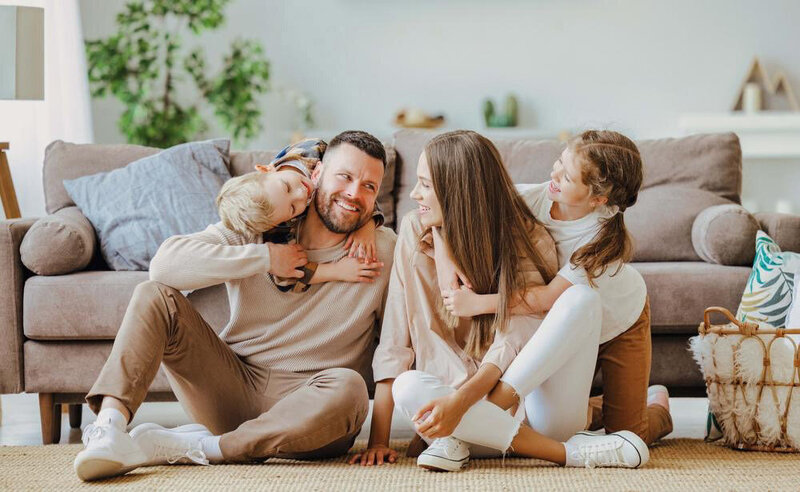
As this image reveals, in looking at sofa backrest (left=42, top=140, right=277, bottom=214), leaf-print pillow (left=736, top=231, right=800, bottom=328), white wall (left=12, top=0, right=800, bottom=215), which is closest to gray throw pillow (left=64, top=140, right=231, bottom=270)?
sofa backrest (left=42, top=140, right=277, bottom=214)

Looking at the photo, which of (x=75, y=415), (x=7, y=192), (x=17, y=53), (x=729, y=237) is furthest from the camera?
(x=17, y=53)

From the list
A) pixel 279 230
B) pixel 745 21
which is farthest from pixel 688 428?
pixel 745 21

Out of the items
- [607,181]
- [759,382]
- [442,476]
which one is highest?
[607,181]

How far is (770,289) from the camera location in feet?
7.52

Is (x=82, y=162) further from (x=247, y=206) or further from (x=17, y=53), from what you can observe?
(x=247, y=206)

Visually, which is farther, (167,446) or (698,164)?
(698,164)

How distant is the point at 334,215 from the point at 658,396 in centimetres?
98

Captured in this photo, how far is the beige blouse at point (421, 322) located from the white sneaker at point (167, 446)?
0.42 meters

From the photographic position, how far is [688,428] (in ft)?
8.61

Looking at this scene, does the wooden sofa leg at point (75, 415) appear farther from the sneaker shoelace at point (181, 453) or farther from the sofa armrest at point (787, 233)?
the sofa armrest at point (787, 233)

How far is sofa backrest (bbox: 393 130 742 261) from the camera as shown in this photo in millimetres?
2801

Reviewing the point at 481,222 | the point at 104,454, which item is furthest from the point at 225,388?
the point at 481,222

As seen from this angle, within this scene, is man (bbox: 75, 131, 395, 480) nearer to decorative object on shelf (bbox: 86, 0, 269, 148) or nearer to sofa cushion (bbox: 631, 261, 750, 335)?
sofa cushion (bbox: 631, 261, 750, 335)

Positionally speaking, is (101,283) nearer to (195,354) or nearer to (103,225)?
(103,225)
